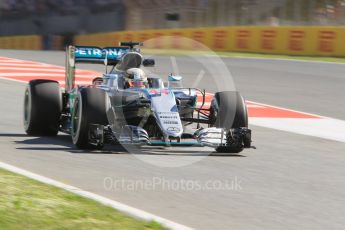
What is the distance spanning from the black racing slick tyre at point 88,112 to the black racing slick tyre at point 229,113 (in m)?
1.32

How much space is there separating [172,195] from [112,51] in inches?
164

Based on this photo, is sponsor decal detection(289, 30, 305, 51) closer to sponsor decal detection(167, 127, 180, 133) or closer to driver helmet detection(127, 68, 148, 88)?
driver helmet detection(127, 68, 148, 88)

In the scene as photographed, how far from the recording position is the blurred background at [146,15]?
1139 inches

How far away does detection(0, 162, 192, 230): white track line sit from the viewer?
5.59 metres

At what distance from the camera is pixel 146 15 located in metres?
35.6

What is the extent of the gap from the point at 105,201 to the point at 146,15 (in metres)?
29.8

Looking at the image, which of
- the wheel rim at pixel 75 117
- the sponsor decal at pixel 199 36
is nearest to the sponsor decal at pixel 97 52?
the wheel rim at pixel 75 117

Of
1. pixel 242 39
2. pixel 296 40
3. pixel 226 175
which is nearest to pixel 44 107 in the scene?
pixel 226 175

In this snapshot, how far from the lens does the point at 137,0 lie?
121 feet

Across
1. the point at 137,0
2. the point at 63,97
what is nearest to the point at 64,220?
the point at 63,97

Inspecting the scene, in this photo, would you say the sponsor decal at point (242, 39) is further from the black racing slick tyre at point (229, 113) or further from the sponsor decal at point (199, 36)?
the black racing slick tyre at point (229, 113)

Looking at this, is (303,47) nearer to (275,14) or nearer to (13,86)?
(275,14)

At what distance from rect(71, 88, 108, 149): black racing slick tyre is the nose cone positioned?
0.91 m

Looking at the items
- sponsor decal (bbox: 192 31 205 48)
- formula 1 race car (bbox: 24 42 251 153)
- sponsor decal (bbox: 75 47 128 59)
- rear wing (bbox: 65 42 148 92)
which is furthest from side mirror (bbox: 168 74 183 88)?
sponsor decal (bbox: 192 31 205 48)
